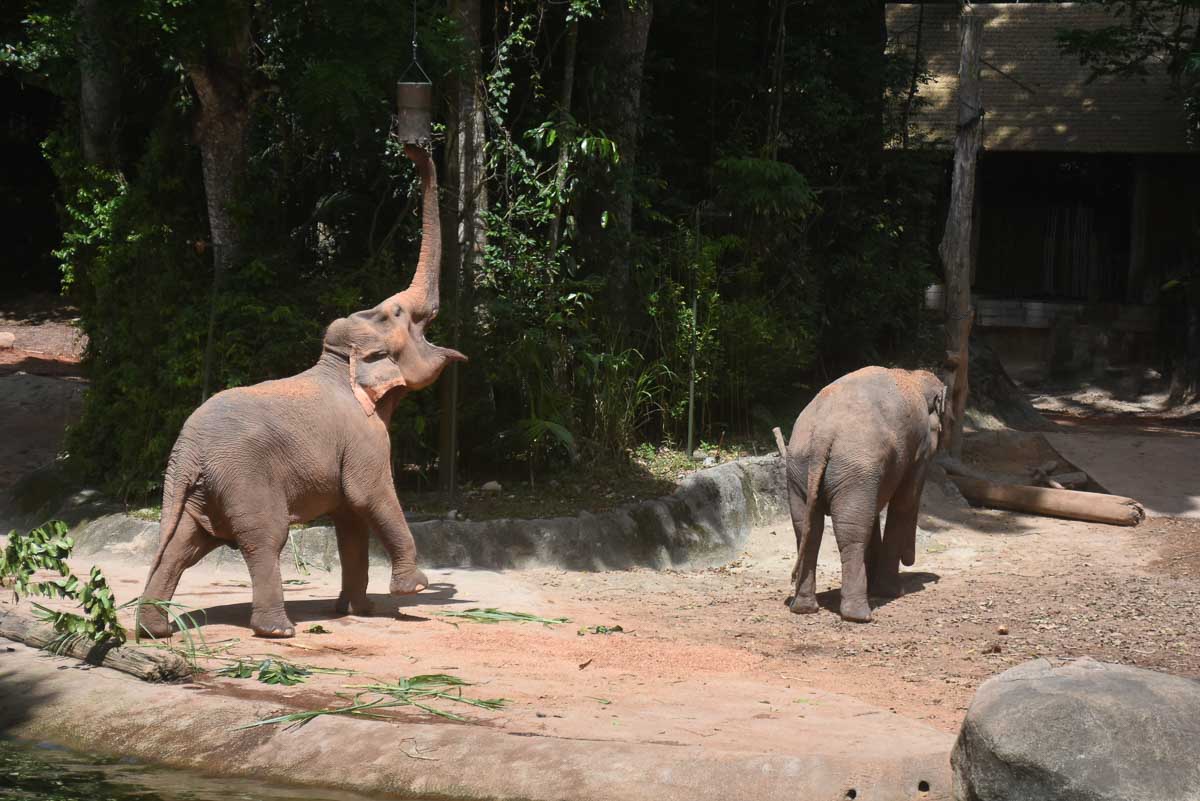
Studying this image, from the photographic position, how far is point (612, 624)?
27.6 ft

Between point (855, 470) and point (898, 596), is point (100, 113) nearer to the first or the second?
point (855, 470)

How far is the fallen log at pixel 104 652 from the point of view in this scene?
20.1ft

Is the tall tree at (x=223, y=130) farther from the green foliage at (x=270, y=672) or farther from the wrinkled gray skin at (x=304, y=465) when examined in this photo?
the green foliage at (x=270, y=672)

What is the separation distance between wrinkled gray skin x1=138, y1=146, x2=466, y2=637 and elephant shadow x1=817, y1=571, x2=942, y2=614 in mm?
2891

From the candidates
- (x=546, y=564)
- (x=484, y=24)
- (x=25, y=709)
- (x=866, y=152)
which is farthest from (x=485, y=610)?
(x=866, y=152)

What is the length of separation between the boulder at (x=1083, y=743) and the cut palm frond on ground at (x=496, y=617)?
12.1 ft

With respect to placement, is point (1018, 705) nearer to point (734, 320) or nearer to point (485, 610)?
point (485, 610)

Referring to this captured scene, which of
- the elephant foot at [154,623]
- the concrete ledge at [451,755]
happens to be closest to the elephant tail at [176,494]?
the elephant foot at [154,623]

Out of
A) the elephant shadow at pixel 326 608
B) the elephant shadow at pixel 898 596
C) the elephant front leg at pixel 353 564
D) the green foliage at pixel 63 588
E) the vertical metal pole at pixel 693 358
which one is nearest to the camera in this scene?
the green foliage at pixel 63 588

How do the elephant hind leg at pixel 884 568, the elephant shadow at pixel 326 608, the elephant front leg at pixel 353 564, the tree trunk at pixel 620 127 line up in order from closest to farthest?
the elephant shadow at pixel 326 608, the elephant front leg at pixel 353 564, the elephant hind leg at pixel 884 568, the tree trunk at pixel 620 127

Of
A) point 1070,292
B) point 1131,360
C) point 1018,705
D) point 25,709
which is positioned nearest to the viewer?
point 1018,705

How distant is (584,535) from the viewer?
1044 centimetres

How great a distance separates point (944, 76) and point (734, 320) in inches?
498

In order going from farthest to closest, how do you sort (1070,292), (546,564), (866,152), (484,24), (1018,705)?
(1070,292) → (866,152) → (484,24) → (546,564) → (1018,705)
